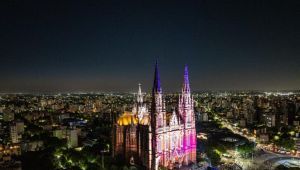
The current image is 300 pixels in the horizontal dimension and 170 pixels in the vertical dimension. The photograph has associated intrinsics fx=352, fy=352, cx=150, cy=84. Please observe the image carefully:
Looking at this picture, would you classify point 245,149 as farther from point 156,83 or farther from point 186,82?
point 156,83

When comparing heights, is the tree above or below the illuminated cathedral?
below

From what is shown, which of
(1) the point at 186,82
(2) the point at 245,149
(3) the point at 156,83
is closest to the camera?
(3) the point at 156,83

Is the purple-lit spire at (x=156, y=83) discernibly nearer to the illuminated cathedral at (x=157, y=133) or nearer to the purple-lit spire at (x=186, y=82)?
the illuminated cathedral at (x=157, y=133)

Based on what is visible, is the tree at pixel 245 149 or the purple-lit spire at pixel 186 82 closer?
the purple-lit spire at pixel 186 82

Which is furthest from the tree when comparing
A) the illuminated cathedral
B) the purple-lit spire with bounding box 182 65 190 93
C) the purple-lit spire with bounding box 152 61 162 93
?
the purple-lit spire with bounding box 152 61 162 93

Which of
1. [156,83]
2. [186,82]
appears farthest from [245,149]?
[156,83]

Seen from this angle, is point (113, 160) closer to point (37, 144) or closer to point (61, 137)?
point (37, 144)

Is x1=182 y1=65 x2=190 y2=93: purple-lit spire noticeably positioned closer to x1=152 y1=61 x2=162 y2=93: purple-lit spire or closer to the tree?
x1=152 y1=61 x2=162 y2=93: purple-lit spire

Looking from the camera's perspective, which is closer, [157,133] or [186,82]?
[157,133]

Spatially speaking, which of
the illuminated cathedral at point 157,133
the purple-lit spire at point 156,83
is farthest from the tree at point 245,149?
the purple-lit spire at point 156,83
